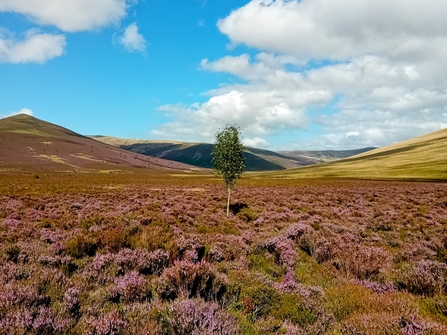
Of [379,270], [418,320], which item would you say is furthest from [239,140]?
[418,320]

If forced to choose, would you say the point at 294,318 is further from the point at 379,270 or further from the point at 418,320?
the point at 379,270

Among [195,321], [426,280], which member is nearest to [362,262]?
[426,280]

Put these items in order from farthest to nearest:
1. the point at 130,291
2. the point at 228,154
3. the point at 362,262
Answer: the point at 228,154 → the point at 362,262 → the point at 130,291

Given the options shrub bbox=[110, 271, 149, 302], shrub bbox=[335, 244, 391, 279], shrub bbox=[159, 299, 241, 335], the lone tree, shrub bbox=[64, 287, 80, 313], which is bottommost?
shrub bbox=[335, 244, 391, 279]

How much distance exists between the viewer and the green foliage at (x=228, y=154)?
26.8 meters

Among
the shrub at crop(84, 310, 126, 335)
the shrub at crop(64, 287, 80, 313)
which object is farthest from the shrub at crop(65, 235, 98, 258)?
the shrub at crop(84, 310, 126, 335)

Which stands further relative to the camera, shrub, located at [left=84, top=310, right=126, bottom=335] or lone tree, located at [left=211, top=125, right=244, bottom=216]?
lone tree, located at [left=211, top=125, right=244, bottom=216]

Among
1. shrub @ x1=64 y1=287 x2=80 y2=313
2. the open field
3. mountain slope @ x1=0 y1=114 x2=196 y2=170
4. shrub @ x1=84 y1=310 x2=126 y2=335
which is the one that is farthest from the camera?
mountain slope @ x1=0 y1=114 x2=196 y2=170

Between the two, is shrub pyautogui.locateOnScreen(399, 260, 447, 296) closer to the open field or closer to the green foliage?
the open field

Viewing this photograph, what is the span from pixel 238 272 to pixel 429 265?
5733 millimetres

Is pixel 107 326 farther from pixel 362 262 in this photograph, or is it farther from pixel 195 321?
pixel 362 262

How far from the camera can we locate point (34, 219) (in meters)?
18.0

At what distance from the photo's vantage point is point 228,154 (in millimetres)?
26859

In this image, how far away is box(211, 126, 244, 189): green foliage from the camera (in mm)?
26766
